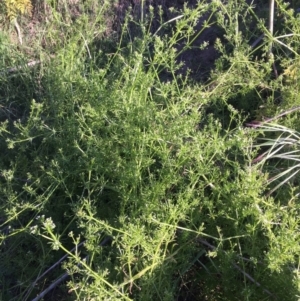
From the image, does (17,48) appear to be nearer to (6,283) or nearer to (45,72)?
Answer: (45,72)

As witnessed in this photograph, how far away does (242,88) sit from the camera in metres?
2.69

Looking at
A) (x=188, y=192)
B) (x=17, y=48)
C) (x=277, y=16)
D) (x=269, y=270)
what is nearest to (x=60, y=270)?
(x=188, y=192)

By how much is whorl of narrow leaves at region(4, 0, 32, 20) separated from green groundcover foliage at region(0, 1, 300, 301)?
3.05 feet

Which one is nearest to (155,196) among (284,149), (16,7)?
(284,149)

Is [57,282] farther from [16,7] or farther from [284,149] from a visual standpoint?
[16,7]

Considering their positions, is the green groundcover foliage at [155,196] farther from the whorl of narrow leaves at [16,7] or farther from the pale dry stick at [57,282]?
the whorl of narrow leaves at [16,7]

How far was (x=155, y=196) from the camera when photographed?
6.68 feet

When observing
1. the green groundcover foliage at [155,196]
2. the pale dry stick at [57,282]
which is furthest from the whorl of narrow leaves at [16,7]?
the pale dry stick at [57,282]

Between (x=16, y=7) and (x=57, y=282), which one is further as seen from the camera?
(x=16, y=7)

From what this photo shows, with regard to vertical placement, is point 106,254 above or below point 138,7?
below

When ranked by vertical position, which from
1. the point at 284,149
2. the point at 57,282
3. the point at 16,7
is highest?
the point at 16,7

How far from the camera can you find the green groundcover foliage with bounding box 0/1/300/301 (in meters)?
1.82

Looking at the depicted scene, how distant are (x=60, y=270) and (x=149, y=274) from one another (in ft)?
2.04

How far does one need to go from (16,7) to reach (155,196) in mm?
2096
